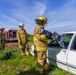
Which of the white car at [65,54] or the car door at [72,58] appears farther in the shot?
the white car at [65,54]

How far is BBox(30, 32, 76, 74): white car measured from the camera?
228 inches

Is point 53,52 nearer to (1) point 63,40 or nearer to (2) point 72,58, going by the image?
(1) point 63,40

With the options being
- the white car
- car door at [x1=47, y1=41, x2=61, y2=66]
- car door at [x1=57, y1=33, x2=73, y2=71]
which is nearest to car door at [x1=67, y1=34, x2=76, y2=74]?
the white car

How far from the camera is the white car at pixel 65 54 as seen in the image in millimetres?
5800

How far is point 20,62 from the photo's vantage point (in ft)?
29.2

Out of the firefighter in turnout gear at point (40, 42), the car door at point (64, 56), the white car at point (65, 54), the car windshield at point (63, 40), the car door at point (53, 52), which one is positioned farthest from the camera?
the car door at point (53, 52)

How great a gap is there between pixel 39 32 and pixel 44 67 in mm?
1414

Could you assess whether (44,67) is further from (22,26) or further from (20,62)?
(22,26)

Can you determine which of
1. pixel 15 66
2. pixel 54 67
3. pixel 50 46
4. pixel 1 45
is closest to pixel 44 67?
pixel 54 67

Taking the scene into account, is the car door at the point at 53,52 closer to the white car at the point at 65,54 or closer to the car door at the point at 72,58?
the white car at the point at 65,54

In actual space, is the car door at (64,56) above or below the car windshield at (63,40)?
below

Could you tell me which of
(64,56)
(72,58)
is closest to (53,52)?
(64,56)

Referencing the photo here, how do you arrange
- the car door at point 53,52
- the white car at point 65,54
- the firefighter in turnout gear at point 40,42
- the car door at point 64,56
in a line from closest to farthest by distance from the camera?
the white car at point 65,54 → the car door at point 64,56 → the firefighter in turnout gear at point 40,42 → the car door at point 53,52

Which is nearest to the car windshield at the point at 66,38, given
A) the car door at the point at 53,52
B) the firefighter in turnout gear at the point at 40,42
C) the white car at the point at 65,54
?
Result: the white car at the point at 65,54
